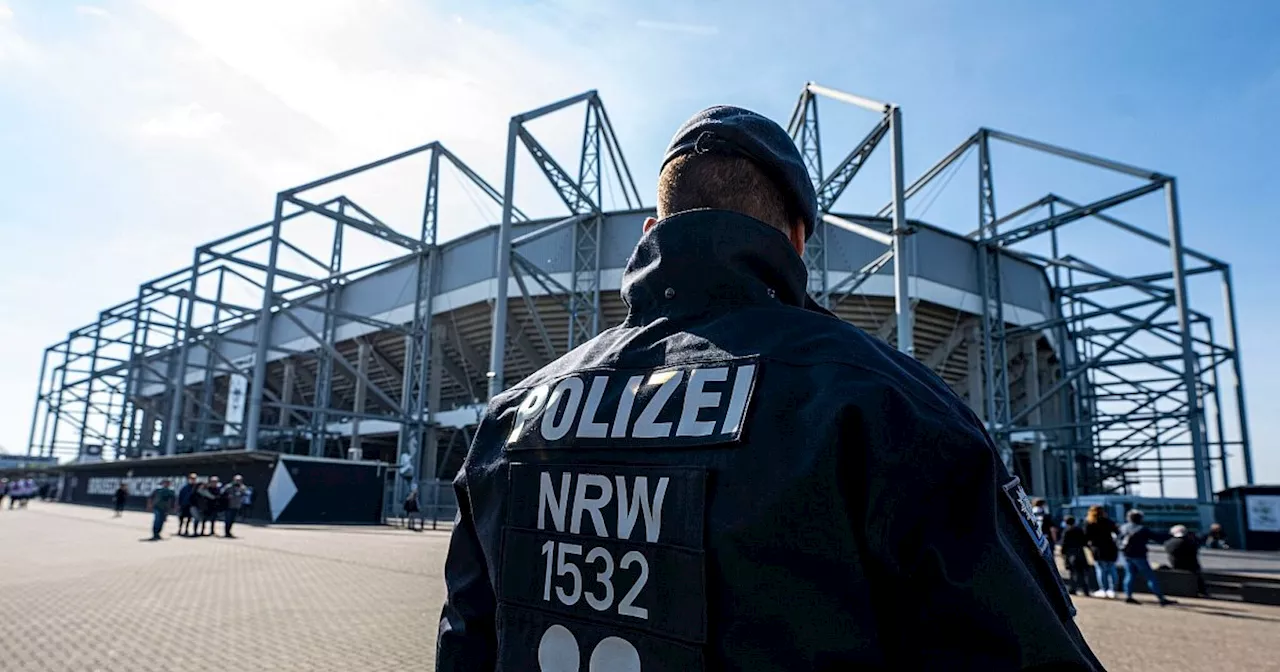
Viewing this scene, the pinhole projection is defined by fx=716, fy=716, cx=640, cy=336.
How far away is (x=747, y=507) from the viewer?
1.00 metres

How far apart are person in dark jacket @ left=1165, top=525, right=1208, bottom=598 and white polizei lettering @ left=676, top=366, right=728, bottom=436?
11.9m

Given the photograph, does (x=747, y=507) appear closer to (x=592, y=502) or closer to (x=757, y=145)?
(x=592, y=502)

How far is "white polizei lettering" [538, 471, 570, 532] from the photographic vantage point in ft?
4.12

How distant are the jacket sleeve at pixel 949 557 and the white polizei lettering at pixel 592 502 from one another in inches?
17.0

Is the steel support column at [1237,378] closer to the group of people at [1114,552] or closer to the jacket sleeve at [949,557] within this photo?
the group of people at [1114,552]

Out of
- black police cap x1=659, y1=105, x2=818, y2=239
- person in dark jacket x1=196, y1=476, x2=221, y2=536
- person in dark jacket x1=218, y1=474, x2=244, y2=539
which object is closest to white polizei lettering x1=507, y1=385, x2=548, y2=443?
black police cap x1=659, y1=105, x2=818, y2=239

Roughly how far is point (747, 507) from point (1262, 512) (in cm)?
2108

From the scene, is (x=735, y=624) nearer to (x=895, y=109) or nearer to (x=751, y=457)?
(x=751, y=457)

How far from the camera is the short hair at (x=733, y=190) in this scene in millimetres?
1324

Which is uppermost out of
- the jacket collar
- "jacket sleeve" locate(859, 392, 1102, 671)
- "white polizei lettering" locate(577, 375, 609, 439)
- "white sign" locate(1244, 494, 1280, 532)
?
the jacket collar

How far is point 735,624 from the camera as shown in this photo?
100cm

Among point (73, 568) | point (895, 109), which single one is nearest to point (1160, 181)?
point (895, 109)

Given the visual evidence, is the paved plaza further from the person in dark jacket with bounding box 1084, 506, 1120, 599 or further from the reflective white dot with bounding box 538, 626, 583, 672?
the reflective white dot with bounding box 538, 626, 583, 672

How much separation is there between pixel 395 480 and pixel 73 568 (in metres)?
16.2
